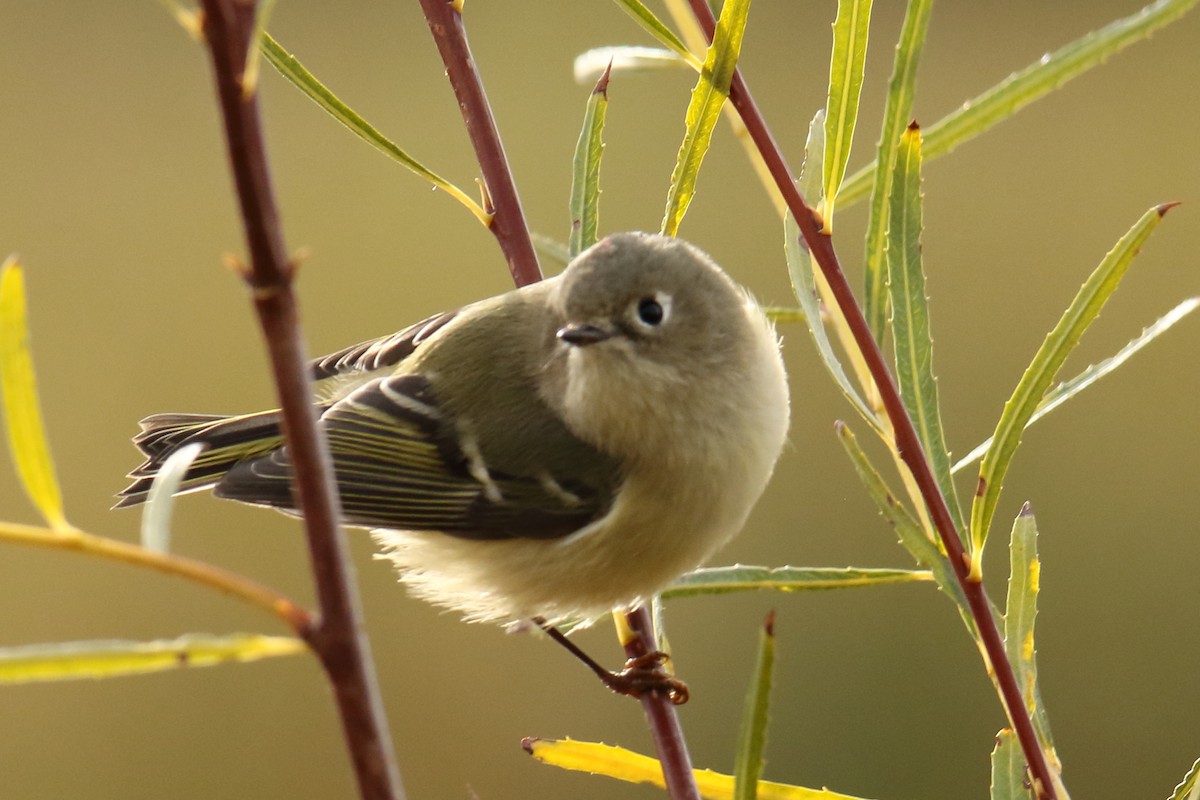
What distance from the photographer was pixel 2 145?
4488 mm

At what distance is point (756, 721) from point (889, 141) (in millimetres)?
399

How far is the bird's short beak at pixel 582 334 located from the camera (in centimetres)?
130

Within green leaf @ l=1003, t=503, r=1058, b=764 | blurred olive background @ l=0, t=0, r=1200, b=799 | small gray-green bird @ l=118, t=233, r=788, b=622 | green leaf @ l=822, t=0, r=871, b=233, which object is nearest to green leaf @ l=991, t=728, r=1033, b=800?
green leaf @ l=1003, t=503, r=1058, b=764

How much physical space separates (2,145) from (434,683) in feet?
7.81

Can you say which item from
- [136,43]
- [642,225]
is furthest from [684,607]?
[136,43]

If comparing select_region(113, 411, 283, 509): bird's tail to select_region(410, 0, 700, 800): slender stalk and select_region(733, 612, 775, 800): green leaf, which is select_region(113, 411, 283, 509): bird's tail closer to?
select_region(410, 0, 700, 800): slender stalk

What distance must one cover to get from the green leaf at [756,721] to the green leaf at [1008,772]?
0.22 meters

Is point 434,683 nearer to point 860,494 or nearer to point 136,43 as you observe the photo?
point 860,494

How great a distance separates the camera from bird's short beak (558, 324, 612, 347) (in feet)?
4.26

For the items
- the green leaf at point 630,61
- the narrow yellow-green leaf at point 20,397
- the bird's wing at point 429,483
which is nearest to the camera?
the narrow yellow-green leaf at point 20,397

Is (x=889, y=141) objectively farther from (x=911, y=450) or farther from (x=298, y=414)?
(x=298, y=414)

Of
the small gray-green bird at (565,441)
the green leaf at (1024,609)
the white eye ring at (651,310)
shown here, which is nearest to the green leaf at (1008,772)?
the green leaf at (1024,609)

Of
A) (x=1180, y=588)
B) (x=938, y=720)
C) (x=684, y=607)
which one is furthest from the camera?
(x=684, y=607)

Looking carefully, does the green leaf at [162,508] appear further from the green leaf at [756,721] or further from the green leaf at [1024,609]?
the green leaf at [1024,609]
